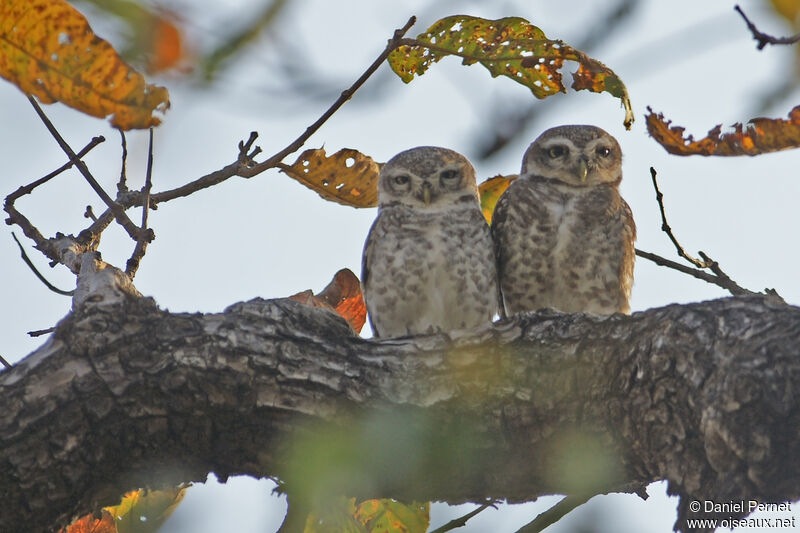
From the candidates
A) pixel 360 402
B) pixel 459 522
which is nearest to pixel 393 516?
pixel 459 522

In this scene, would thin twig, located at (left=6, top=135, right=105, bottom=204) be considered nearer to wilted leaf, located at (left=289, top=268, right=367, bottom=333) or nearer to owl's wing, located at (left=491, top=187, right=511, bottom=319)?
wilted leaf, located at (left=289, top=268, right=367, bottom=333)

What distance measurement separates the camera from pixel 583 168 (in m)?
5.36

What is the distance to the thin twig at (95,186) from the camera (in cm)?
320

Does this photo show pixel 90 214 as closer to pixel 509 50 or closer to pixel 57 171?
pixel 57 171

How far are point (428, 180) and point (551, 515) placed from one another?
243 cm

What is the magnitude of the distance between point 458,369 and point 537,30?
1.17 metres

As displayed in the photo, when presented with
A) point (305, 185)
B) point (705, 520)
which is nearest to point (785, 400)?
point (705, 520)

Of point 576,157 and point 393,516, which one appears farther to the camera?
point 576,157

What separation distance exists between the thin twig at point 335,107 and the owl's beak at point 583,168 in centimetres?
234

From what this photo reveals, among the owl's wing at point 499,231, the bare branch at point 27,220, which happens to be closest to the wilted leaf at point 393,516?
the bare branch at point 27,220

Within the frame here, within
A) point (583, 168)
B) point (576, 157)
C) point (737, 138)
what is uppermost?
point (576, 157)

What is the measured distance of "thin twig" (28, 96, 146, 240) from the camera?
10.5 ft

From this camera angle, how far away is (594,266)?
500 centimetres

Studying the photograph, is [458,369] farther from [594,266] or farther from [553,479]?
[594,266]
